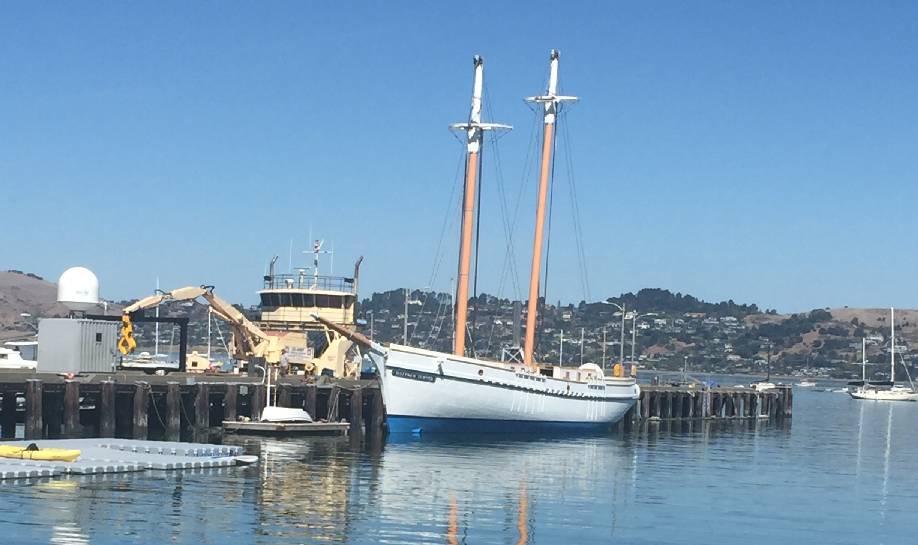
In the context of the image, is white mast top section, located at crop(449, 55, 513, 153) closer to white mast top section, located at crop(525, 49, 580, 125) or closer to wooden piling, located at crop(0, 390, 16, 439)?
white mast top section, located at crop(525, 49, 580, 125)

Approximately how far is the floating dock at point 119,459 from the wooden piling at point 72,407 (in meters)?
8.63

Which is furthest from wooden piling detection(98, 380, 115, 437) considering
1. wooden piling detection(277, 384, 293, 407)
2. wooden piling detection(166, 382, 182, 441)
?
wooden piling detection(277, 384, 293, 407)

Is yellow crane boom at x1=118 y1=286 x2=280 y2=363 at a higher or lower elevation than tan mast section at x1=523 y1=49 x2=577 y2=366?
lower

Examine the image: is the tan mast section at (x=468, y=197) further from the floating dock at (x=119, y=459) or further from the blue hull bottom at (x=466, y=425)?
the floating dock at (x=119, y=459)

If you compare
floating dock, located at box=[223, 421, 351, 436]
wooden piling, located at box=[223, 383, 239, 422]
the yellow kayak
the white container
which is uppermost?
the white container

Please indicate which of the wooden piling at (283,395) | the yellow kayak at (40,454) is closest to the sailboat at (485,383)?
the wooden piling at (283,395)

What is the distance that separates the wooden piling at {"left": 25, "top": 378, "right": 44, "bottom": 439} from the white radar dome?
1664cm

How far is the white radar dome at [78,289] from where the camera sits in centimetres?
8050

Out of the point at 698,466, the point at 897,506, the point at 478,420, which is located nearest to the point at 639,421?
the point at 478,420

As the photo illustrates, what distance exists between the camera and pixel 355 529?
40406 mm

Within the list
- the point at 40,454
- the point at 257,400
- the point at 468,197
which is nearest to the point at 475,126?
the point at 468,197

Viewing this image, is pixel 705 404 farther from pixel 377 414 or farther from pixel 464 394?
pixel 377 414

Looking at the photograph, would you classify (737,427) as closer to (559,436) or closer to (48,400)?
(559,436)

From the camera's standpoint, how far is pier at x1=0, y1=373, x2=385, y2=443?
6488 centimetres
